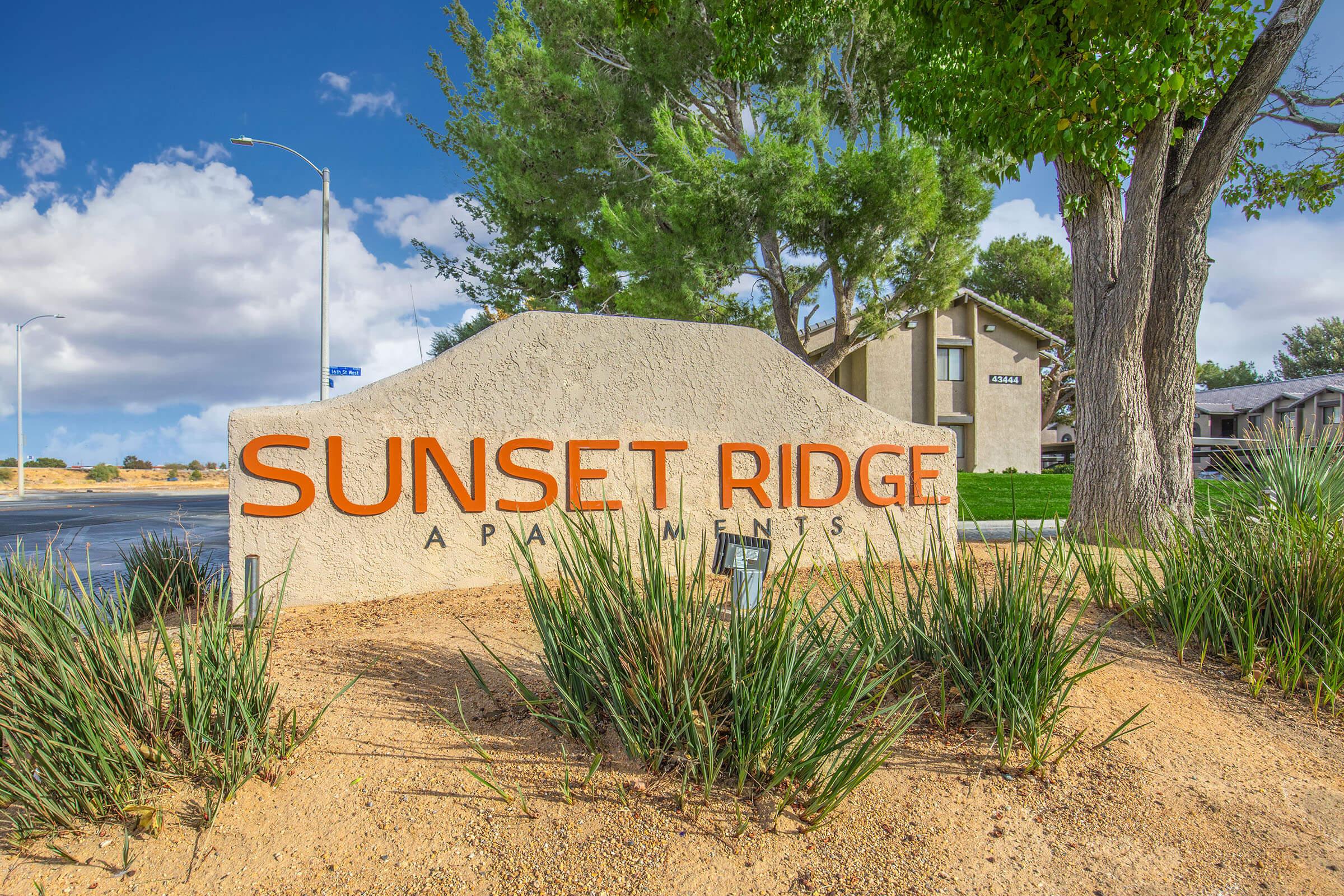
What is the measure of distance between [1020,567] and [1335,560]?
2.33 metres

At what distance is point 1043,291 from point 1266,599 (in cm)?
3444

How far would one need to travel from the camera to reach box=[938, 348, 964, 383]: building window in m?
26.5

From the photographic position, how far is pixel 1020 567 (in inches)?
131

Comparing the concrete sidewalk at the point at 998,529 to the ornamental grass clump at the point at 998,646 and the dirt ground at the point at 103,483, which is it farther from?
the dirt ground at the point at 103,483

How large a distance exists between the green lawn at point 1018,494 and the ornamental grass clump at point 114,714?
10645 mm

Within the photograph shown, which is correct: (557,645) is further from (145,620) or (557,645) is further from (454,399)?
(145,620)

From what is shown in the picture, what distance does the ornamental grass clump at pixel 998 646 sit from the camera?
10.3 feet

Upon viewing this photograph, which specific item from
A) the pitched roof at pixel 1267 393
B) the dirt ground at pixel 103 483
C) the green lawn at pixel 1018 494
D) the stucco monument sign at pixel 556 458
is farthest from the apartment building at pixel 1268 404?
the dirt ground at pixel 103 483

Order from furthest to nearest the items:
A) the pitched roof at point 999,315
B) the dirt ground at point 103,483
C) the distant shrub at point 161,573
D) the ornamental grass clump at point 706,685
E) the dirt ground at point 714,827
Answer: the dirt ground at point 103,483 < the pitched roof at point 999,315 < the distant shrub at point 161,573 < the ornamental grass clump at point 706,685 < the dirt ground at point 714,827

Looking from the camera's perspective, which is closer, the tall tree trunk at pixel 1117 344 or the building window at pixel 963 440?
the tall tree trunk at pixel 1117 344

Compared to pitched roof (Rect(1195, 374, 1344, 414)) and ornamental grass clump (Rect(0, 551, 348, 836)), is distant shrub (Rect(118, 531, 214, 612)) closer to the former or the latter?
ornamental grass clump (Rect(0, 551, 348, 836))

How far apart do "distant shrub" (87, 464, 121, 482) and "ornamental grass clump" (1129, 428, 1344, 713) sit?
5425 cm

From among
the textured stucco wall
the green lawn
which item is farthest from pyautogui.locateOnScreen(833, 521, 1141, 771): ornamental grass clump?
the textured stucco wall

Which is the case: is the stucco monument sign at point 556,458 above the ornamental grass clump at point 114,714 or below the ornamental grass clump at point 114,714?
above
